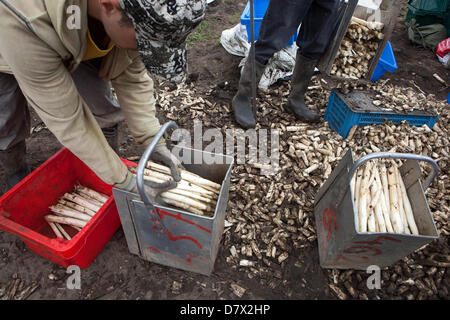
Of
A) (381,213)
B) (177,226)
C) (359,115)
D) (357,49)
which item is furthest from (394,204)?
(357,49)

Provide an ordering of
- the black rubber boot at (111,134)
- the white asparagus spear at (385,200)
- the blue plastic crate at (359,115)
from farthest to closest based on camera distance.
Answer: the blue plastic crate at (359,115) → the black rubber boot at (111,134) → the white asparagus spear at (385,200)

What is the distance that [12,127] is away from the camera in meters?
2.54

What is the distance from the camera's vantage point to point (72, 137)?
6.03 ft

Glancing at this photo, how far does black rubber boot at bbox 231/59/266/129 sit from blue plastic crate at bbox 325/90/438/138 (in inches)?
48.8

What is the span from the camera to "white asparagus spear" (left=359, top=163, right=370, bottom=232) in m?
2.46

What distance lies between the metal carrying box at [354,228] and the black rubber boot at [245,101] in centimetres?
165

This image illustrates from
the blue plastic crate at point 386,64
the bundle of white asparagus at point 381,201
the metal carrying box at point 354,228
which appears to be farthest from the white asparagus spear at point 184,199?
the blue plastic crate at point 386,64

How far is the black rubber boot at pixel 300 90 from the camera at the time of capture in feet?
13.3

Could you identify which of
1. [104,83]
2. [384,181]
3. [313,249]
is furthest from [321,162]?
[104,83]

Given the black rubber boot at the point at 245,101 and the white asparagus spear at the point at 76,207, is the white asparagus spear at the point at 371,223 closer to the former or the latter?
the black rubber boot at the point at 245,101

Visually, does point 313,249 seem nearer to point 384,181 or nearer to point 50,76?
point 384,181

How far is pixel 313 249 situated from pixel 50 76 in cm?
285

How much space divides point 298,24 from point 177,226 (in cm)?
297

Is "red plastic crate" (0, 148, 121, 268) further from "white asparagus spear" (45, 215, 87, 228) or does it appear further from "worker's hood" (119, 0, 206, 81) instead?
"worker's hood" (119, 0, 206, 81)
